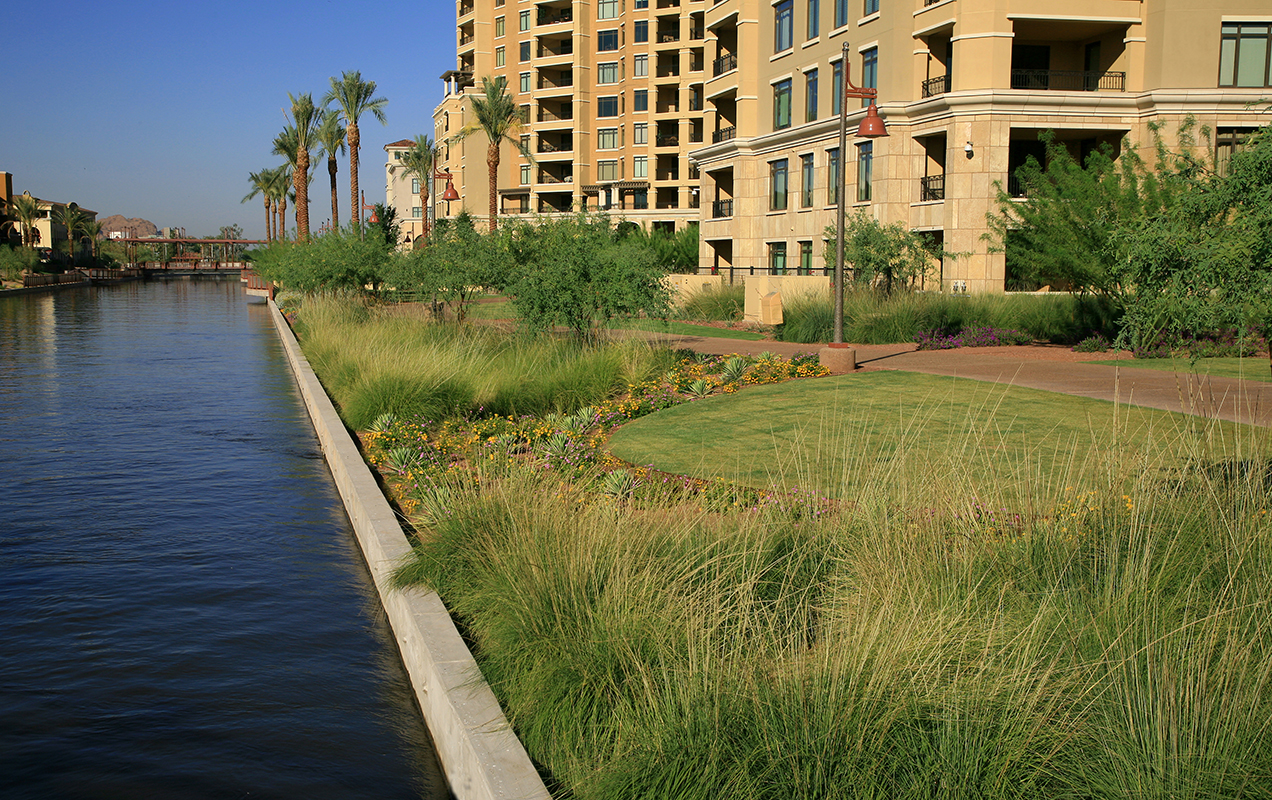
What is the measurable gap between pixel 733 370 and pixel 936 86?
21978mm

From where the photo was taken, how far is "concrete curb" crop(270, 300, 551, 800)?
4.58 meters

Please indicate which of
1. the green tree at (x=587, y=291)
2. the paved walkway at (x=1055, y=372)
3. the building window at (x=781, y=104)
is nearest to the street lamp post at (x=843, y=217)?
the paved walkway at (x=1055, y=372)

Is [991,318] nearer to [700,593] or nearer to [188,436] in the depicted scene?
[188,436]

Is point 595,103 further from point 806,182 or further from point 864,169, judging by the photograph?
point 864,169

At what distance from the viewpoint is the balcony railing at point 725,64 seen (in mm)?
47794

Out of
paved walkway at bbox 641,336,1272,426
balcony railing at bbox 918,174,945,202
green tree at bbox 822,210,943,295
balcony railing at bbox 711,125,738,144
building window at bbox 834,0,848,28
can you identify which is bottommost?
paved walkway at bbox 641,336,1272,426

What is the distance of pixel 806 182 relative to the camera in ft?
133

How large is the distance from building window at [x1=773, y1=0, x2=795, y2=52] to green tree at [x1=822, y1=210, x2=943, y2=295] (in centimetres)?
1557

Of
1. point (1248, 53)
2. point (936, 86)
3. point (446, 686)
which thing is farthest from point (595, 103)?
point (446, 686)

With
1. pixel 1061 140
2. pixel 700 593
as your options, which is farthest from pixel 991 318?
pixel 700 593

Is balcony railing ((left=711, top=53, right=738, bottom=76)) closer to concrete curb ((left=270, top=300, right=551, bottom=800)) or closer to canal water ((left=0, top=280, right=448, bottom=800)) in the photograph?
canal water ((left=0, top=280, right=448, bottom=800))

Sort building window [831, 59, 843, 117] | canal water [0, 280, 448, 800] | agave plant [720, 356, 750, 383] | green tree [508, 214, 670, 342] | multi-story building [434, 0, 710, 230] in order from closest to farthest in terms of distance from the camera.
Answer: canal water [0, 280, 448, 800], agave plant [720, 356, 750, 383], green tree [508, 214, 670, 342], building window [831, 59, 843, 117], multi-story building [434, 0, 710, 230]

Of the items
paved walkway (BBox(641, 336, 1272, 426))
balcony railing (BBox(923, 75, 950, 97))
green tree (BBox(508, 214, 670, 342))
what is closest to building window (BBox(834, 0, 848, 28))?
balcony railing (BBox(923, 75, 950, 97))

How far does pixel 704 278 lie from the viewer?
39969 mm
